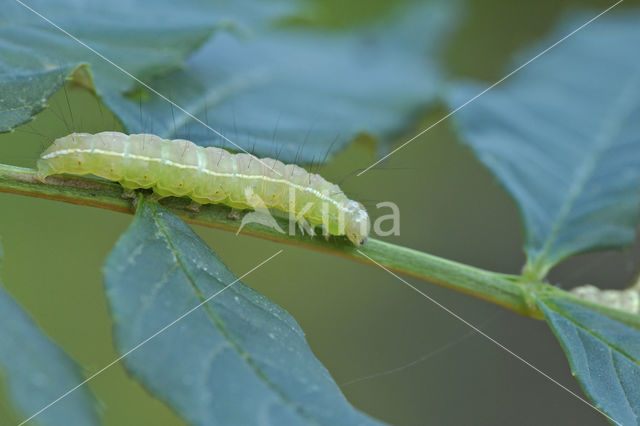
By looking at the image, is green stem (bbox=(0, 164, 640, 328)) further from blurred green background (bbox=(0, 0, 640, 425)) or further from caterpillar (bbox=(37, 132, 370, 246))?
blurred green background (bbox=(0, 0, 640, 425))

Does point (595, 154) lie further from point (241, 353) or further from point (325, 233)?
point (241, 353)

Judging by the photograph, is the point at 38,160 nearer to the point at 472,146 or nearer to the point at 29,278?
the point at 472,146

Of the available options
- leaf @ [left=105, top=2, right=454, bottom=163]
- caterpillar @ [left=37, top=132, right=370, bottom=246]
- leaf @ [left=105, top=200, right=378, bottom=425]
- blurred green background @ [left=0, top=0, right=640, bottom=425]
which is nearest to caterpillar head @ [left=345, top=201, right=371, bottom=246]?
caterpillar @ [left=37, top=132, right=370, bottom=246]

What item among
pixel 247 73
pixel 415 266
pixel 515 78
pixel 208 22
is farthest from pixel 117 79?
pixel 515 78

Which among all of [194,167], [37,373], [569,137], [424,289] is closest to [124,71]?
[194,167]

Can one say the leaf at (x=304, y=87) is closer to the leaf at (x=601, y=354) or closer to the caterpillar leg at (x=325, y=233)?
the caterpillar leg at (x=325, y=233)

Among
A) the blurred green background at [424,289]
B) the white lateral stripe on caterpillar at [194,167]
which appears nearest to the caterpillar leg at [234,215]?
the white lateral stripe on caterpillar at [194,167]
